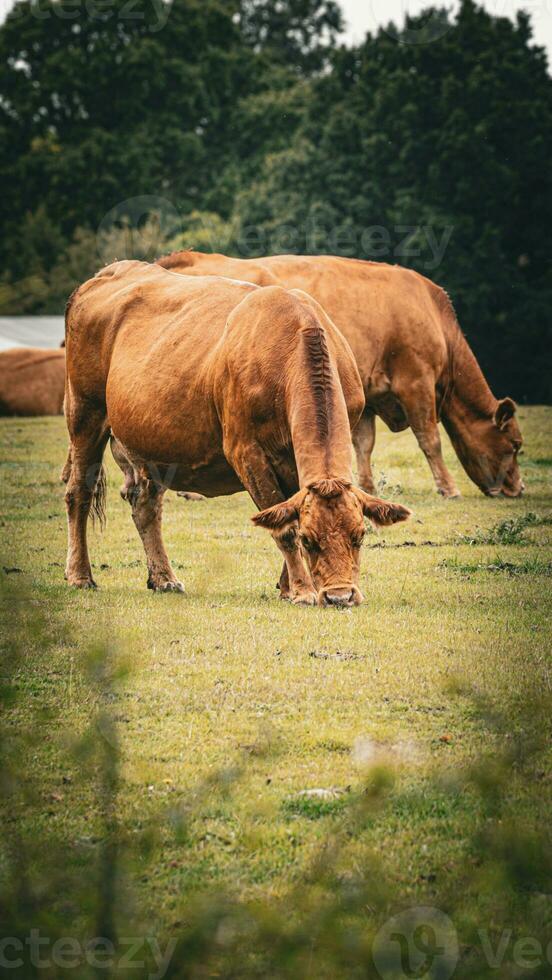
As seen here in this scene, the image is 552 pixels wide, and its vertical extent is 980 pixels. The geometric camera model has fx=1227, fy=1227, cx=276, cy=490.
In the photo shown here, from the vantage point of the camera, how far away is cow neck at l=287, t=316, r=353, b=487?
751 centimetres

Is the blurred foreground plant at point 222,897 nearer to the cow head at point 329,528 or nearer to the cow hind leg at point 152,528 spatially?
the cow head at point 329,528

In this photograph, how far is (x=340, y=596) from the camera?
23.4 feet

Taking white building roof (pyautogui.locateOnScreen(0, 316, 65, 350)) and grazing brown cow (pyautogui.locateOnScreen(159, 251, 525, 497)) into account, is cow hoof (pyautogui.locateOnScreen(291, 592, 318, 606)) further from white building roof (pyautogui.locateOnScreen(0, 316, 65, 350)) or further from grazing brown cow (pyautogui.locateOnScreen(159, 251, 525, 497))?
white building roof (pyautogui.locateOnScreen(0, 316, 65, 350))

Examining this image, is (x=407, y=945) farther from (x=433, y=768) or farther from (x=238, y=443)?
(x=238, y=443)

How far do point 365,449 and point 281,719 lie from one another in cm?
954

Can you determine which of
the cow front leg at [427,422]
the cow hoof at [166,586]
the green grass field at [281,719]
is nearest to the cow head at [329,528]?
the green grass field at [281,719]

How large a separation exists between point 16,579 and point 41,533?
31.7 ft

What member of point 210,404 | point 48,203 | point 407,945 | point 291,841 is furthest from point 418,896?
point 48,203

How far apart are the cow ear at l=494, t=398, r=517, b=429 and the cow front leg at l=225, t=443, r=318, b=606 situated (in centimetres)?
673

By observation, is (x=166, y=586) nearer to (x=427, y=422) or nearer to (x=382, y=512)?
(x=382, y=512)

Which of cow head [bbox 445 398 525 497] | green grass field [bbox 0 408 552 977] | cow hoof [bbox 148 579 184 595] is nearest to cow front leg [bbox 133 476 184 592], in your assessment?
cow hoof [bbox 148 579 184 595]

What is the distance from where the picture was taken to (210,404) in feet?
27.9

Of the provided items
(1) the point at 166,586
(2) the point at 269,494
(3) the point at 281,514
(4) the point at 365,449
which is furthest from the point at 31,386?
(3) the point at 281,514

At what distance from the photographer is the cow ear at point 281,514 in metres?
7.26
